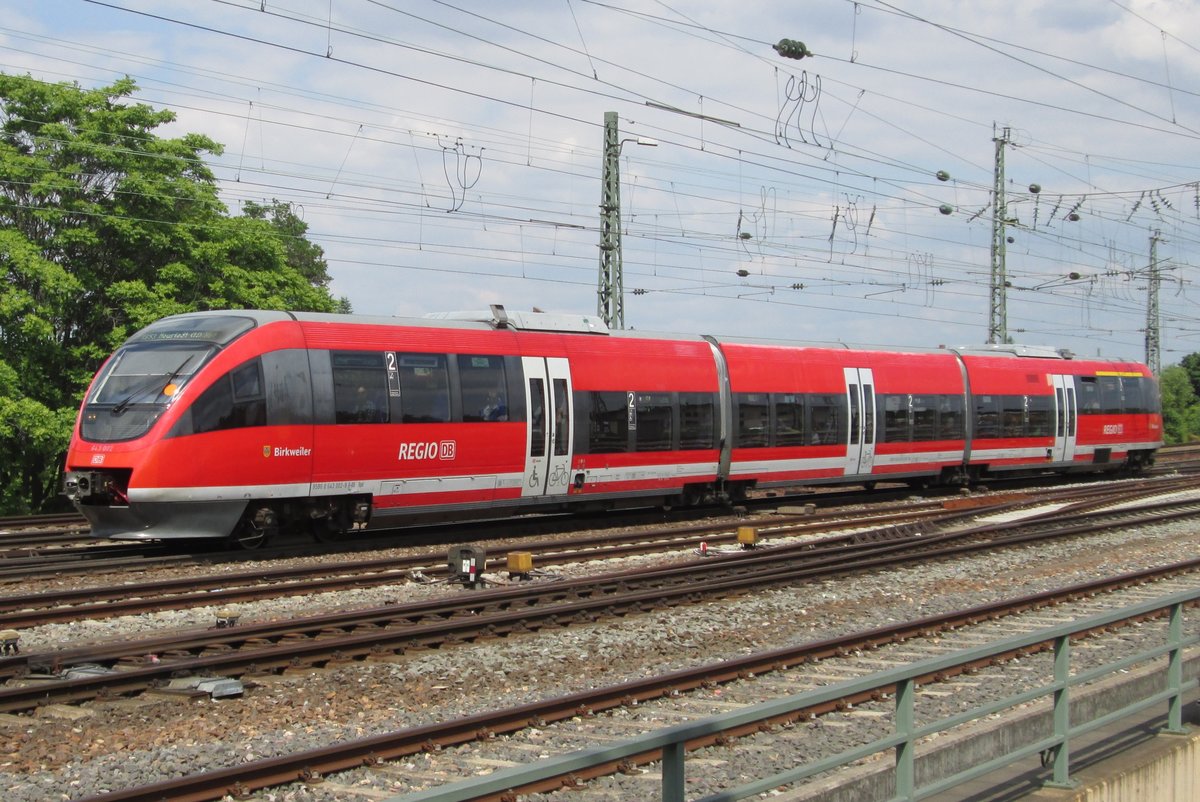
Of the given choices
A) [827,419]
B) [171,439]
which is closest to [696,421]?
[827,419]

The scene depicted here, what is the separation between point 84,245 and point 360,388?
16442mm

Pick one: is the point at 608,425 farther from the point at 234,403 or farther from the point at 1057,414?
the point at 1057,414

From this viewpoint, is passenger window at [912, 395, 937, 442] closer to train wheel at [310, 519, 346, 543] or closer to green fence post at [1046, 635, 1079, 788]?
train wheel at [310, 519, 346, 543]

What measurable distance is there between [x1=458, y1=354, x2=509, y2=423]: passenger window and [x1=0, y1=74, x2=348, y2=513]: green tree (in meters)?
12.2

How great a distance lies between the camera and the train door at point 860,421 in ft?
87.7

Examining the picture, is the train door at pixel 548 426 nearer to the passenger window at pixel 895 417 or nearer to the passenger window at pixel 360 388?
the passenger window at pixel 360 388

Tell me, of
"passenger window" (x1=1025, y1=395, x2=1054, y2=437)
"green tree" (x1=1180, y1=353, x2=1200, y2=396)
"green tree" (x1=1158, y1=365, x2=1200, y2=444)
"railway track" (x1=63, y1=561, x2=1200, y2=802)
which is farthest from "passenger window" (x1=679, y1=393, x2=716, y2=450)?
"green tree" (x1=1180, y1=353, x2=1200, y2=396)

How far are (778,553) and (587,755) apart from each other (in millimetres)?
14173

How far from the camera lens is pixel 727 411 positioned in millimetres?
23766

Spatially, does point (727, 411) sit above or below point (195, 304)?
below

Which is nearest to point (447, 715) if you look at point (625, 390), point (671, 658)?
point (671, 658)

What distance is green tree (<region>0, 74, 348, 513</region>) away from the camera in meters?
28.1

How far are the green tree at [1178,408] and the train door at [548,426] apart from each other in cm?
5772

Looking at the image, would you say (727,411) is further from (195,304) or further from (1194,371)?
(1194,371)
